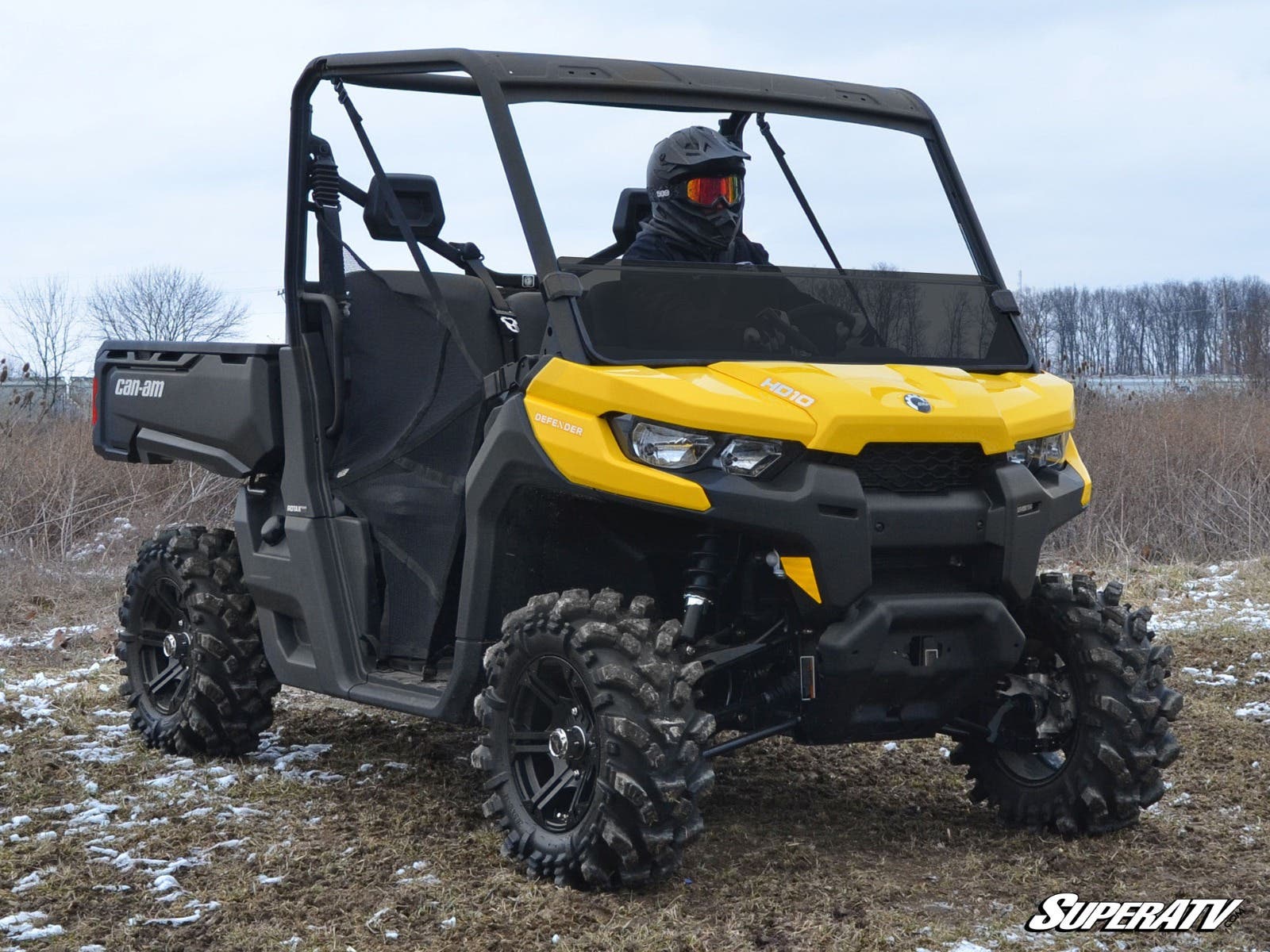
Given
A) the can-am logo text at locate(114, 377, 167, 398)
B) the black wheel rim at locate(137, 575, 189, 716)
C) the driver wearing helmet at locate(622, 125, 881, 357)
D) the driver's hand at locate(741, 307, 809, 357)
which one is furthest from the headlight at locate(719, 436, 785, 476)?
the can-am logo text at locate(114, 377, 167, 398)

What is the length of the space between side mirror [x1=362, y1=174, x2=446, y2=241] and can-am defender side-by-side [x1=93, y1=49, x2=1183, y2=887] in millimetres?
12

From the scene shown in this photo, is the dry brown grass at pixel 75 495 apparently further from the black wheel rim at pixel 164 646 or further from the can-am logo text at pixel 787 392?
the can-am logo text at pixel 787 392

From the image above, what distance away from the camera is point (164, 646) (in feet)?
20.9

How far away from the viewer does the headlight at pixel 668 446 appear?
4105 mm

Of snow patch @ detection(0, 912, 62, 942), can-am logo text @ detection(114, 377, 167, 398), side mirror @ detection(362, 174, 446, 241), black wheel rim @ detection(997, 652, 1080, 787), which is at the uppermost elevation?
side mirror @ detection(362, 174, 446, 241)

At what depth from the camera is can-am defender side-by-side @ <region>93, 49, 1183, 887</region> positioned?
411cm

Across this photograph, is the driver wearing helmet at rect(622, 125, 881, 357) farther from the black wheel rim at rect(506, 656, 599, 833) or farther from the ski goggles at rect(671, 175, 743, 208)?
the black wheel rim at rect(506, 656, 599, 833)

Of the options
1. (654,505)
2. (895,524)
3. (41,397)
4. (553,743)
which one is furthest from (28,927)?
(41,397)

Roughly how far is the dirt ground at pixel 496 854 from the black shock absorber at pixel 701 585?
693mm

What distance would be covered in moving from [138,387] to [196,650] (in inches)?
44.7

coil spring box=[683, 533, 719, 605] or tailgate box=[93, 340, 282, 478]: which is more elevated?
tailgate box=[93, 340, 282, 478]

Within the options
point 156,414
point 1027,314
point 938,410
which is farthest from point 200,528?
point 1027,314

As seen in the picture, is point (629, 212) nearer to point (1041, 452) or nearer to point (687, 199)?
point (687, 199)

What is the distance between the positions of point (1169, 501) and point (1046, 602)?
30.5 feet
